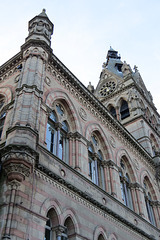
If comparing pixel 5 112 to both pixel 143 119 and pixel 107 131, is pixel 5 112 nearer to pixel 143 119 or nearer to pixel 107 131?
pixel 107 131

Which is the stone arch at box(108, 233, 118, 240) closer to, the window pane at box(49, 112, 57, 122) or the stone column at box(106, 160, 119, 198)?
the stone column at box(106, 160, 119, 198)

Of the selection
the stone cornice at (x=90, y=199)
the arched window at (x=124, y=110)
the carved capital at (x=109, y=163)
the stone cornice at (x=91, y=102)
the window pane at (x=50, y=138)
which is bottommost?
the stone cornice at (x=90, y=199)

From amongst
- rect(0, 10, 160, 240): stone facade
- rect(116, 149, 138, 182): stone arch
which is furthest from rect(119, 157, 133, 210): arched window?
rect(116, 149, 138, 182): stone arch

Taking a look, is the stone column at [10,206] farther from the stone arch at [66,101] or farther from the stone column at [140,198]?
the stone column at [140,198]

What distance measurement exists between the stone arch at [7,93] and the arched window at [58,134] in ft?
6.80

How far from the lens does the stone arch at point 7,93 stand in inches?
522

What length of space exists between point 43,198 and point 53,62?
776 cm

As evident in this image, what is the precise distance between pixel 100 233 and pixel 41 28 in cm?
1069

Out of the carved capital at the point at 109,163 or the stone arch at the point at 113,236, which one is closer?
the stone arch at the point at 113,236

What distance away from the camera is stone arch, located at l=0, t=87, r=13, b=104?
522 inches

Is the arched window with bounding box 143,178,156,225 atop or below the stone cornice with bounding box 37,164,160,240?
atop

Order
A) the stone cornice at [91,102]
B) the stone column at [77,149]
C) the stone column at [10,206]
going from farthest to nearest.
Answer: the stone cornice at [91,102]
the stone column at [77,149]
the stone column at [10,206]

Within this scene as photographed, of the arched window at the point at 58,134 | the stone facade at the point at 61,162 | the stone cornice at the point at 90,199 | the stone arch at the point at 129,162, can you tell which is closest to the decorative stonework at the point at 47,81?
the stone facade at the point at 61,162

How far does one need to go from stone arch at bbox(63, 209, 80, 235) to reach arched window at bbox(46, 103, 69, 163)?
2.64m
